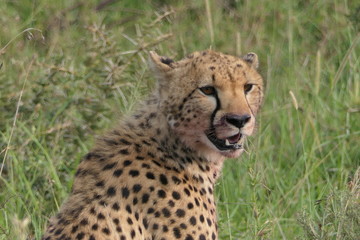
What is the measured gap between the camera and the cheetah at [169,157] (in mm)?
3775

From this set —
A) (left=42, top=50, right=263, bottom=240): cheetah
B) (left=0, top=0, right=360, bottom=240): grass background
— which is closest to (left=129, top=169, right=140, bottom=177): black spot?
(left=42, top=50, right=263, bottom=240): cheetah

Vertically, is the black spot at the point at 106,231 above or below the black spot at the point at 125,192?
below

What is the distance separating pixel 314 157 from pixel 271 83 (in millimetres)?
1129

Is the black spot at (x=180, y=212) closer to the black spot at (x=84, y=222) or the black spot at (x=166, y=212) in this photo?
the black spot at (x=166, y=212)

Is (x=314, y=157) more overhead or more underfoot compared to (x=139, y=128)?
more underfoot

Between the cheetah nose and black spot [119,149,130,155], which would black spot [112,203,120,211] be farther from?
the cheetah nose

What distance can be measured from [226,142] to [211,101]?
19 cm

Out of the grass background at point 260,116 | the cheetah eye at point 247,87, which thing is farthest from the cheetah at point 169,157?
the grass background at point 260,116

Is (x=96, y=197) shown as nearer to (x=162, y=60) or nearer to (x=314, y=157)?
(x=162, y=60)

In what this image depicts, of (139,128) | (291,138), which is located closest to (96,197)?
(139,128)

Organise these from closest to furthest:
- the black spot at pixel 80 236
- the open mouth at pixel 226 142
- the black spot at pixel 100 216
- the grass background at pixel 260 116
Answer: the black spot at pixel 80 236 → the black spot at pixel 100 216 → the open mouth at pixel 226 142 → the grass background at pixel 260 116

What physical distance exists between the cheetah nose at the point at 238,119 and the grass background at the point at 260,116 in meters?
0.20

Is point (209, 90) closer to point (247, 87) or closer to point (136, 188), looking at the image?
point (247, 87)

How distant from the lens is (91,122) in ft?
19.0
